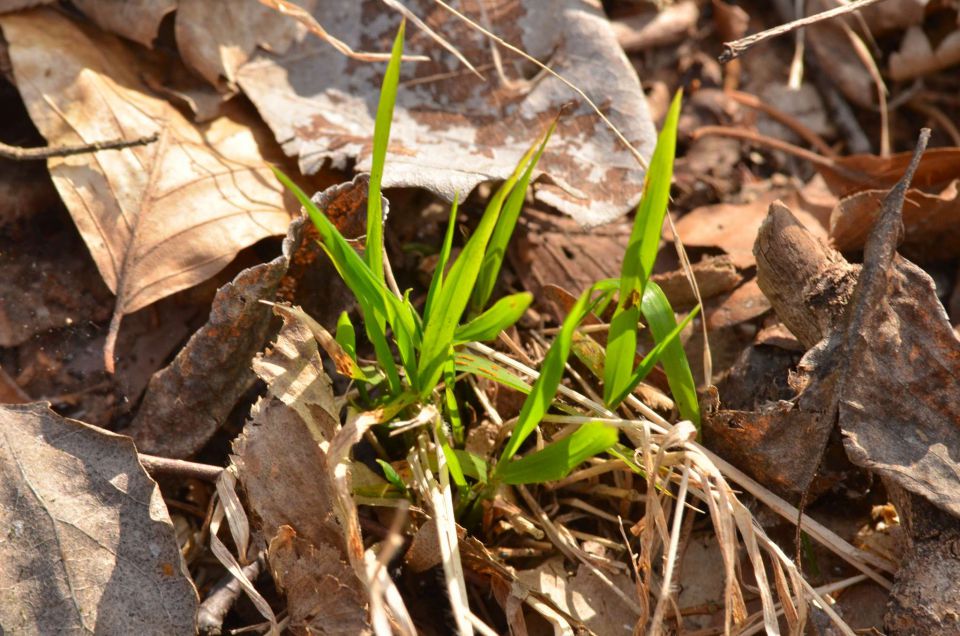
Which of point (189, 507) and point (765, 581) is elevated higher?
point (765, 581)

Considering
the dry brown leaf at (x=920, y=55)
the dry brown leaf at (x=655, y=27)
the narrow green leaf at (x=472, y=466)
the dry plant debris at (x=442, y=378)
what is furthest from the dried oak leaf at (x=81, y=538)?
the dry brown leaf at (x=920, y=55)

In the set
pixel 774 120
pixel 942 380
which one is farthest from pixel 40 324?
pixel 774 120

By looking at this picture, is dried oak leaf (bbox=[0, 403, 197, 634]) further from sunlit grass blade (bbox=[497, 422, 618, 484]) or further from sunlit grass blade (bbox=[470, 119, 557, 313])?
sunlit grass blade (bbox=[470, 119, 557, 313])

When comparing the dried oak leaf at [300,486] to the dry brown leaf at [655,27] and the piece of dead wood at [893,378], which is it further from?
the dry brown leaf at [655,27]

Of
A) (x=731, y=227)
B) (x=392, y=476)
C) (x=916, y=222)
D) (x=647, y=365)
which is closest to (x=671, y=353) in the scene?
(x=647, y=365)

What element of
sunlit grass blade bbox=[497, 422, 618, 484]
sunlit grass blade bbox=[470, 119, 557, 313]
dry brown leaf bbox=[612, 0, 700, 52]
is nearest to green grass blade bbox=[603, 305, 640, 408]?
sunlit grass blade bbox=[497, 422, 618, 484]

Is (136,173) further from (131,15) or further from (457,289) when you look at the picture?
(457,289)

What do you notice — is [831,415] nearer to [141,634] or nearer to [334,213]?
[334,213]
